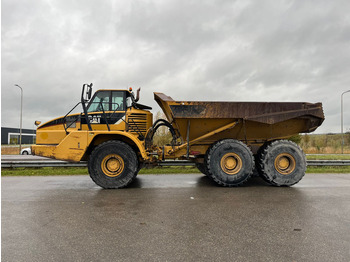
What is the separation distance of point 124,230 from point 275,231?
2.07m

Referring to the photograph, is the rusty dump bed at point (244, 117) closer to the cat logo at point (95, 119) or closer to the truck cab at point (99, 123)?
the truck cab at point (99, 123)

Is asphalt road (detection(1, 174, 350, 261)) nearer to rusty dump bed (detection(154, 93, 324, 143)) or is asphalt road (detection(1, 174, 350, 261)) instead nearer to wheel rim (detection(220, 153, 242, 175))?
wheel rim (detection(220, 153, 242, 175))

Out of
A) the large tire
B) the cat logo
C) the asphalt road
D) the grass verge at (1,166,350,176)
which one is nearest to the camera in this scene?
the asphalt road

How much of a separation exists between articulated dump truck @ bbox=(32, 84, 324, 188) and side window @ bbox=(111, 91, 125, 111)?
3 cm

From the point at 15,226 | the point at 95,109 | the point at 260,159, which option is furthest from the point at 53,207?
the point at 260,159

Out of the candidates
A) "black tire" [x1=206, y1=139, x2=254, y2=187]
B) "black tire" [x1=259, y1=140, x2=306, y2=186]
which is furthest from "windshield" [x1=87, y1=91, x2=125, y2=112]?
"black tire" [x1=259, y1=140, x2=306, y2=186]

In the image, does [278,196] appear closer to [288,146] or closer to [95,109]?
[288,146]

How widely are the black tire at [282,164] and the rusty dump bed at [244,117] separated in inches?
Result: 24.5

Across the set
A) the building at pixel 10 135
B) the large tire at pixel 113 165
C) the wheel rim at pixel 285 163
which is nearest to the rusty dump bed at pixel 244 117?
the wheel rim at pixel 285 163

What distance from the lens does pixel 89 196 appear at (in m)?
5.06

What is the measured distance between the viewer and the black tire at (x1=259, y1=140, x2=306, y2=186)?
239 inches

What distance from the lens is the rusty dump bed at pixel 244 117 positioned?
20.2 feet

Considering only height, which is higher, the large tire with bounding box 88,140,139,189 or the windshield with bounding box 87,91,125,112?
the windshield with bounding box 87,91,125,112

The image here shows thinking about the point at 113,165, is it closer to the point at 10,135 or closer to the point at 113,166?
the point at 113,166
